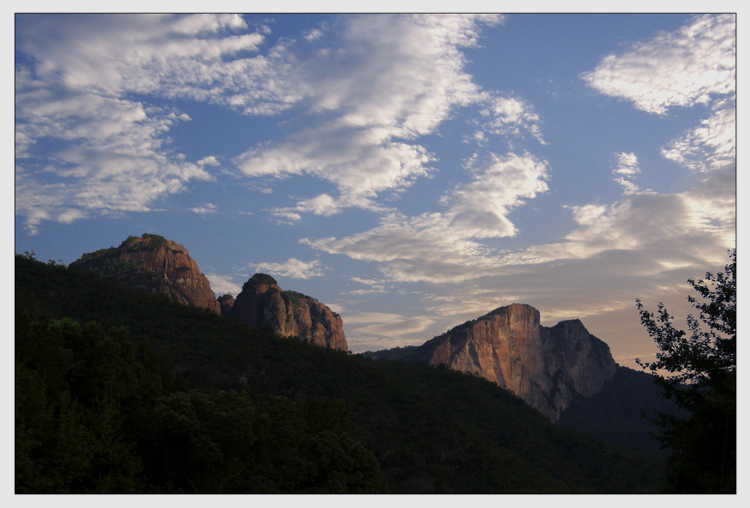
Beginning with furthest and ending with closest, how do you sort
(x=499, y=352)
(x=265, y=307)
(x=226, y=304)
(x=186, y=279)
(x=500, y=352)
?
(x=500, y=352)
(x=499, y=352)
(x=226, y=304)
(x=265, y=307)
(x=186, y=279)

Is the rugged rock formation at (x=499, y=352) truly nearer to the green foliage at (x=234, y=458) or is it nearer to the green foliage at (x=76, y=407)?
the green foliage at (x=234, y=458)

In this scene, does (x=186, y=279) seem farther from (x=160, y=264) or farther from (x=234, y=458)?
(x=234, y=458)

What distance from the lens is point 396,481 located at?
59.6 metres

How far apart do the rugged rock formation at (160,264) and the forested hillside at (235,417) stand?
58.0 meters

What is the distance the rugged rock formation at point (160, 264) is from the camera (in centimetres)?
14612

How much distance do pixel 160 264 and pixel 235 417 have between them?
13859 cm

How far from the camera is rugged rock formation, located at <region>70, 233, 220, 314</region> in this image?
14612 centimetres

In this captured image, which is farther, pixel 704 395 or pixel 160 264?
pixel 160 264

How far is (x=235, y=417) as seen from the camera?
2628 centimetres

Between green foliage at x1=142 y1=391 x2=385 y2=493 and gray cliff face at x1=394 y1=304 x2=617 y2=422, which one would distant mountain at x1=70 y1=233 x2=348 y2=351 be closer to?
gray cliff face at x1=394 y1=304 x2=617 y2=422

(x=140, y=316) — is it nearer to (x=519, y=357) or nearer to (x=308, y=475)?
(x=308, y=475)

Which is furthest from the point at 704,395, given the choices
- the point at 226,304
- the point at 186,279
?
the point at 226,304

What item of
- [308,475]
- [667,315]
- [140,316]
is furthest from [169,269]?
[667,315]

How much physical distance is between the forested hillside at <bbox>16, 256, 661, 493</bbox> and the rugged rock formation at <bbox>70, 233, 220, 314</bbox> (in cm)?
5805
